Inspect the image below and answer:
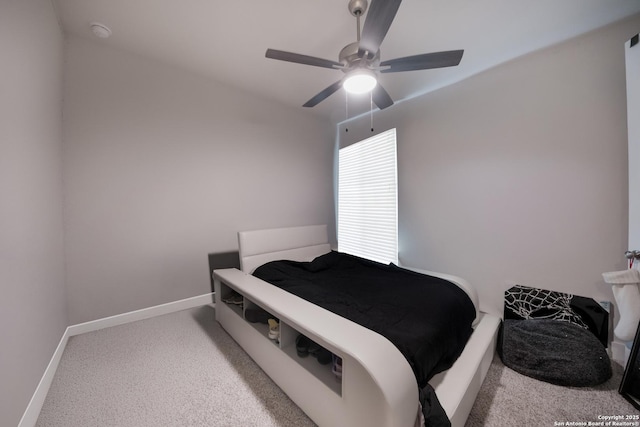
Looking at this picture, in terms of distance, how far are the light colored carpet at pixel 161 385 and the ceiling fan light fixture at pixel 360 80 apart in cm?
222

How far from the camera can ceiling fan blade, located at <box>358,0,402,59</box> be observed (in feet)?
3.77

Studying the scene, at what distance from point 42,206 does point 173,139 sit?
131cm

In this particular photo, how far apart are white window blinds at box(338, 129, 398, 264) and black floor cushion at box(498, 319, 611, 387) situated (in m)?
1.52

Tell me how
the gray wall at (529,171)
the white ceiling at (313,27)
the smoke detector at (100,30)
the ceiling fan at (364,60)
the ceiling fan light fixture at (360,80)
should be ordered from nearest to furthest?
the ceiling fan at (364,60) → the ceiling fan light fixture at (360,80) → the white ceiling at (313,27) → the gray wall at (529,171) → the smoke detector at (100,30)

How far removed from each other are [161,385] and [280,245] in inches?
66.3

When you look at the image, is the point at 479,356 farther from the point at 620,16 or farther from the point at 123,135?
the point at 123,135

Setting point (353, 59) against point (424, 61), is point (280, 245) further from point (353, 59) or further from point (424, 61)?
point (424, 61)

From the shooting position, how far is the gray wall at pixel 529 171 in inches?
70.7

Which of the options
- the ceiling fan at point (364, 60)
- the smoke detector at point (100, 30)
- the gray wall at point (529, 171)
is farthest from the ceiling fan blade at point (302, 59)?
the gray wall at point (529, 171)

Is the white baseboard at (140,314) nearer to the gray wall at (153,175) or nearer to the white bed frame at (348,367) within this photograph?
the gray wall at (153,175)

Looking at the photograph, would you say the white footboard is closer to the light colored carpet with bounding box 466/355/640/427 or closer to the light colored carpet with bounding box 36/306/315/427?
the light colored carpet with bounding box 36/306/315/427

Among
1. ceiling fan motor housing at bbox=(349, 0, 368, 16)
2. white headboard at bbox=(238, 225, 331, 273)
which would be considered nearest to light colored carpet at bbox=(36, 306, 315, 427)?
white headboard at bbox=(238, 225, 331, 273)

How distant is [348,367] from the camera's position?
1.01 metres

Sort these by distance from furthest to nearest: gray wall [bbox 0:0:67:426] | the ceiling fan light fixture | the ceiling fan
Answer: the ceiling fan light fixture, the ceiling fan, gray wall [bbox 0:0:67:426]
